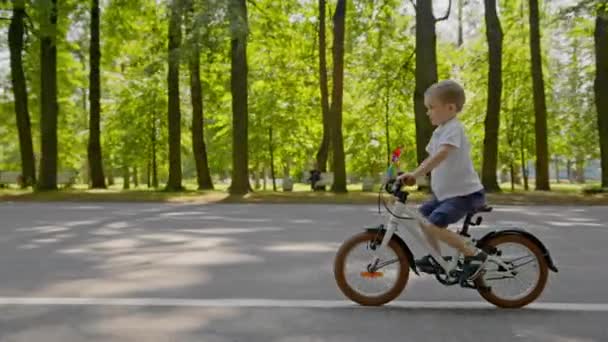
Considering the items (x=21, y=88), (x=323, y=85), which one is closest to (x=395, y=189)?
(x=323, y=85)

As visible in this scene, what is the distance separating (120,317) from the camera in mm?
4789

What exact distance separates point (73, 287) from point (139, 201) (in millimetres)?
13538

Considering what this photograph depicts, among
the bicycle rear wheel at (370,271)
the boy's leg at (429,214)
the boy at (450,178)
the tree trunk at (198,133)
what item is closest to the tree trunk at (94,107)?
the tree trunk at (198,133)

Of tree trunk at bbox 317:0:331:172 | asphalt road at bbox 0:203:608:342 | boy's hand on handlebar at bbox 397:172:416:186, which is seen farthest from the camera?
tree trunk at bbox 317:0:331:172

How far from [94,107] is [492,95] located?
14957 mm

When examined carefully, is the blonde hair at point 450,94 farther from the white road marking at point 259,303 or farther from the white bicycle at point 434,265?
the white road marking at point 259,303

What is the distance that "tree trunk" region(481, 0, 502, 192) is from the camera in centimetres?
2227

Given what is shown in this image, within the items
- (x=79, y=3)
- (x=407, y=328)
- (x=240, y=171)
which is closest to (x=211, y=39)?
(x=240, y=171)

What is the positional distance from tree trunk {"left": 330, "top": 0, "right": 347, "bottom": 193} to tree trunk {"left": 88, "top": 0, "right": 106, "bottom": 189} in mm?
9197

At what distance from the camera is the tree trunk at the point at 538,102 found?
2467cm

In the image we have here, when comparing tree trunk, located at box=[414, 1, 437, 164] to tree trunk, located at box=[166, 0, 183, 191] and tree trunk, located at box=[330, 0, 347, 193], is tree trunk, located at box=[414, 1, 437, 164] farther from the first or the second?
tree trunk, located at box=[166, 0, 183, 191]

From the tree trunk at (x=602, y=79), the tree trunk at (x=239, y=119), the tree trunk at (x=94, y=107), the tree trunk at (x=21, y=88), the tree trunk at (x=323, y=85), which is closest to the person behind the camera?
the tree trunk at (x=239, y=119)

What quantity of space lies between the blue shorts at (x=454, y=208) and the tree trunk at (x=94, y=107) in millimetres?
22606

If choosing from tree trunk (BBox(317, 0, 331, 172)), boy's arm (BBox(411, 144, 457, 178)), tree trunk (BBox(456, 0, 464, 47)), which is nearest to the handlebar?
boy's arm (BBox(411, 144, 457, 178))
